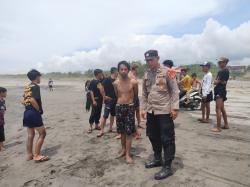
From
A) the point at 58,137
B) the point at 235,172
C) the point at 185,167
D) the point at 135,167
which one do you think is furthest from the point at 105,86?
the point at 235,172

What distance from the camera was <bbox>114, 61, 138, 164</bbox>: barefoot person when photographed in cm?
526

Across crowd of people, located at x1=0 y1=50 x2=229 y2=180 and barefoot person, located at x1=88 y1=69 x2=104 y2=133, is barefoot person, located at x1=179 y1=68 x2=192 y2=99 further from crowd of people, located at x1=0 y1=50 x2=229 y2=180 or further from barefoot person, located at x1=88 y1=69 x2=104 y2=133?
barefoot person, located at x1=88 y1=69 x2=104 y2=133

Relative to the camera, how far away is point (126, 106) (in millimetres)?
5336

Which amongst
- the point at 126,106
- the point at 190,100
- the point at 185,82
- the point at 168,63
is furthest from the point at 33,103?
the point at 190,100

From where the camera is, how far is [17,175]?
5.25 m

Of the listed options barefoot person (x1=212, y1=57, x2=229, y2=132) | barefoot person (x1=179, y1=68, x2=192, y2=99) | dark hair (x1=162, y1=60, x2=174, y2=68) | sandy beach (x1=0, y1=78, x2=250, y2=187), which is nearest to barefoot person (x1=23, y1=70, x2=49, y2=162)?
sandy beach (x1=0, y1=78, x2=250, y2=187)

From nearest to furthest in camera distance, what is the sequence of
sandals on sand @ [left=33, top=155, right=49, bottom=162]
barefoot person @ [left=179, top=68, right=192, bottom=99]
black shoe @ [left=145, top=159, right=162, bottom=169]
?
1. black shoe @ [left=145, top=159, right=162, bottom=169]
2. sandals on sand @ [left=33, top=155, right=49, bottom=162]
3. barefoot person @ [left=179, top=68, right=192, bottom=99]

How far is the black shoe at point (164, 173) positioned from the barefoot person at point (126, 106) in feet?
2.74

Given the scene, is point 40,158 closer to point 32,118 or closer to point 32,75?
point 32,118

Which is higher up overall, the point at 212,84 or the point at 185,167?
the point at 212,84

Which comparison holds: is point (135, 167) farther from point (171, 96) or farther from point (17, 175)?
point (17, 175)

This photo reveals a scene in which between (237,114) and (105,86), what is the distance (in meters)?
5.58

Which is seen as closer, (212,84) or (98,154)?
(98,154)

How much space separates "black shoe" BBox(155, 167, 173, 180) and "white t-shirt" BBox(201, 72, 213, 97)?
387 centimetres
